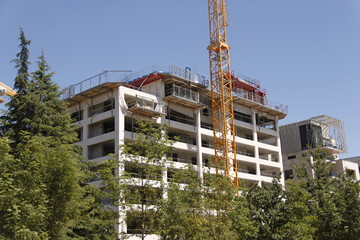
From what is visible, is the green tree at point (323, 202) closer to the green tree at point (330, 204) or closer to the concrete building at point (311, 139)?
the green tree at point (330, 204)

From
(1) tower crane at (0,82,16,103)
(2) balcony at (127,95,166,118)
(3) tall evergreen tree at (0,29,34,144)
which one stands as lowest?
(3) tall evergreen tree at (0,29,34,144)

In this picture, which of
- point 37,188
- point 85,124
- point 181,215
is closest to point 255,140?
point 85,124

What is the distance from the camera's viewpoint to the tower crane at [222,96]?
58.2 meters

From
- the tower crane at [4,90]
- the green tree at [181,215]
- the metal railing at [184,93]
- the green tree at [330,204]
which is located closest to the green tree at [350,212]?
the green tree at [330,204]

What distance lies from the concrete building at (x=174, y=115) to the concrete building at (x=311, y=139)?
11763 millimetres

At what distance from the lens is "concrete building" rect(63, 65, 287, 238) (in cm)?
5084

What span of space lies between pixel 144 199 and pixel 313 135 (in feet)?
187

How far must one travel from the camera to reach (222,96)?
58.8m

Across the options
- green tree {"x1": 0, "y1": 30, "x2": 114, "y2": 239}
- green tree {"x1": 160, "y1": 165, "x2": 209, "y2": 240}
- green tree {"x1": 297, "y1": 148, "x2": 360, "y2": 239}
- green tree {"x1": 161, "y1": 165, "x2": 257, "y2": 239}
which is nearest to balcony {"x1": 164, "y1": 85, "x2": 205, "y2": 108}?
green tree {"x1": 297, "y1": 148, "x2": 360, "y2": 239}

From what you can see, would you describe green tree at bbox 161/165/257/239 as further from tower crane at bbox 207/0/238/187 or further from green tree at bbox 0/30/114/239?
tower crane at bbox 207/0/238/187

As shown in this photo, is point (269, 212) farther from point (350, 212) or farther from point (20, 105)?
point (20, 105)

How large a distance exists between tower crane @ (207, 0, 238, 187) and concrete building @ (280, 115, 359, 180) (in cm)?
2107

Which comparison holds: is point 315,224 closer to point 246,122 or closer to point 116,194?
point 116,194

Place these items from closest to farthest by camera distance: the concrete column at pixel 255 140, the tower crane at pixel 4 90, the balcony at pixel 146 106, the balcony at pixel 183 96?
1. the balcony at pixel 146 106
2. the balcony at pixel 183 96
3. the tower crane at pixel 4 90
4. the concrete column at pixel 255 140
